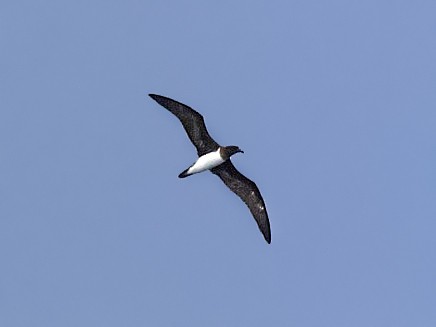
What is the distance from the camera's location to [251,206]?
233ft

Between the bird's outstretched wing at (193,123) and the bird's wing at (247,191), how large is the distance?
1.59 m

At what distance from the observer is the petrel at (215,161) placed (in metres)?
68.4

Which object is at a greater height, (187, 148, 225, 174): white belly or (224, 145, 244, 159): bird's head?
(224, 145, 244, 159): bird's head

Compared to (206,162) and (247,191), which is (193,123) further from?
(247,191)

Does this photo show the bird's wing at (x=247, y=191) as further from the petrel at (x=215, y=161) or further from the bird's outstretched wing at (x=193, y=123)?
the bird's outstretched wing at (x=193, y=123)

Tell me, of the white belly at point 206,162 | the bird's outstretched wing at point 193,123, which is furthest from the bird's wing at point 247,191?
the bird's outstretched wing at point 193,123

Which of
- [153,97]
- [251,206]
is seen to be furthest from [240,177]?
[153,97]

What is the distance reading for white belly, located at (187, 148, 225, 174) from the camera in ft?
226

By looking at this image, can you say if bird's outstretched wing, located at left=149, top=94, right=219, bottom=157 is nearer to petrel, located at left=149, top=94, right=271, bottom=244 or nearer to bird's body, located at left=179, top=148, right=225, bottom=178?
petrel, located at left=149, top=94, right=271, bottom=244

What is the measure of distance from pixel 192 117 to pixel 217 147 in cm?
225

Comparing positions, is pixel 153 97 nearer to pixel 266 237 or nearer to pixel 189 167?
pixel 189 167

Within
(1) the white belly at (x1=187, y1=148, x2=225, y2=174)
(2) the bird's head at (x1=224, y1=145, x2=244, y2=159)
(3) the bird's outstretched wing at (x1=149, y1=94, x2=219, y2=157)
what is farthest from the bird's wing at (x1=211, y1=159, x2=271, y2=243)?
(3) the bird's outstretched wing at (x1=149, y1=94, x2=219, y2=157)

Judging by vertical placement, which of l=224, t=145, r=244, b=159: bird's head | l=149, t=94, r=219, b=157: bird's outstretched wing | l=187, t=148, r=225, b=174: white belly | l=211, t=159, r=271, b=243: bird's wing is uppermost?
l=149, t=94, r=219, b=157: bird's outstretched wing

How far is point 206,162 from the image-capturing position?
6900cm
